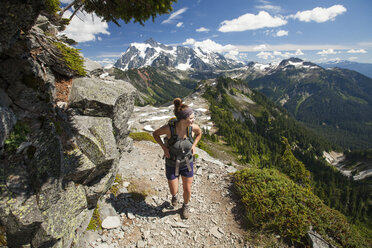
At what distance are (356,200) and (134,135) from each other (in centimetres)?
11661

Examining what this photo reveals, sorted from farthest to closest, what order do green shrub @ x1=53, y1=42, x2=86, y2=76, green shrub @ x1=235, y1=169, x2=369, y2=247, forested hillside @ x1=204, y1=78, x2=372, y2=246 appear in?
forested hillside @ x1=204, y1=78, x2=372, y2=246
green shrub @ x1=53, y1=42, x2=86, y2=76
green shrub @ x1=235, y1=169, x2=369, y2=247

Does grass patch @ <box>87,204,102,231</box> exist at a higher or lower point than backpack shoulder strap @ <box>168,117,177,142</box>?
lower

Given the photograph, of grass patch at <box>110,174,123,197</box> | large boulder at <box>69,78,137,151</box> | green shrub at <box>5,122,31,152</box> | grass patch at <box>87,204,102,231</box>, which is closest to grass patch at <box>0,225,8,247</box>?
green shrub at <box>5,122,31,152</box>

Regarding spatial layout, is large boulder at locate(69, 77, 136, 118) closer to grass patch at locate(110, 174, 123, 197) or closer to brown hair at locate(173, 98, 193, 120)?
grass patch at locate(110, 174, 123, 197)

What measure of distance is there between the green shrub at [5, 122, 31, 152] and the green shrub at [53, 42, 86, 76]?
424 centimetres

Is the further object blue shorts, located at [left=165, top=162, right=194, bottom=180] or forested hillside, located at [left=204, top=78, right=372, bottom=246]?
forested hillside, located at [left=204, top=78, right=372, bottom=246]

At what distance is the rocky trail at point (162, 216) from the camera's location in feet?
22.4

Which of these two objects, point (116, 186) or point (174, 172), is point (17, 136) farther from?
point (116, 186)

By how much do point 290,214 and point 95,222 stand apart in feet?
27.5

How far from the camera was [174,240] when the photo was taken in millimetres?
7023

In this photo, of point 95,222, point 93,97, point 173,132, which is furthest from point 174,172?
point 93,97

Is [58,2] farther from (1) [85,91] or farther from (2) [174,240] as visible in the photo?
(2) [174,240]

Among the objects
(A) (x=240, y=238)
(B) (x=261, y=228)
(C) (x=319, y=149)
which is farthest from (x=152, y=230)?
(C) (x=319, y=149)

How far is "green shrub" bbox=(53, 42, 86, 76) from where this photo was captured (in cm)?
771
